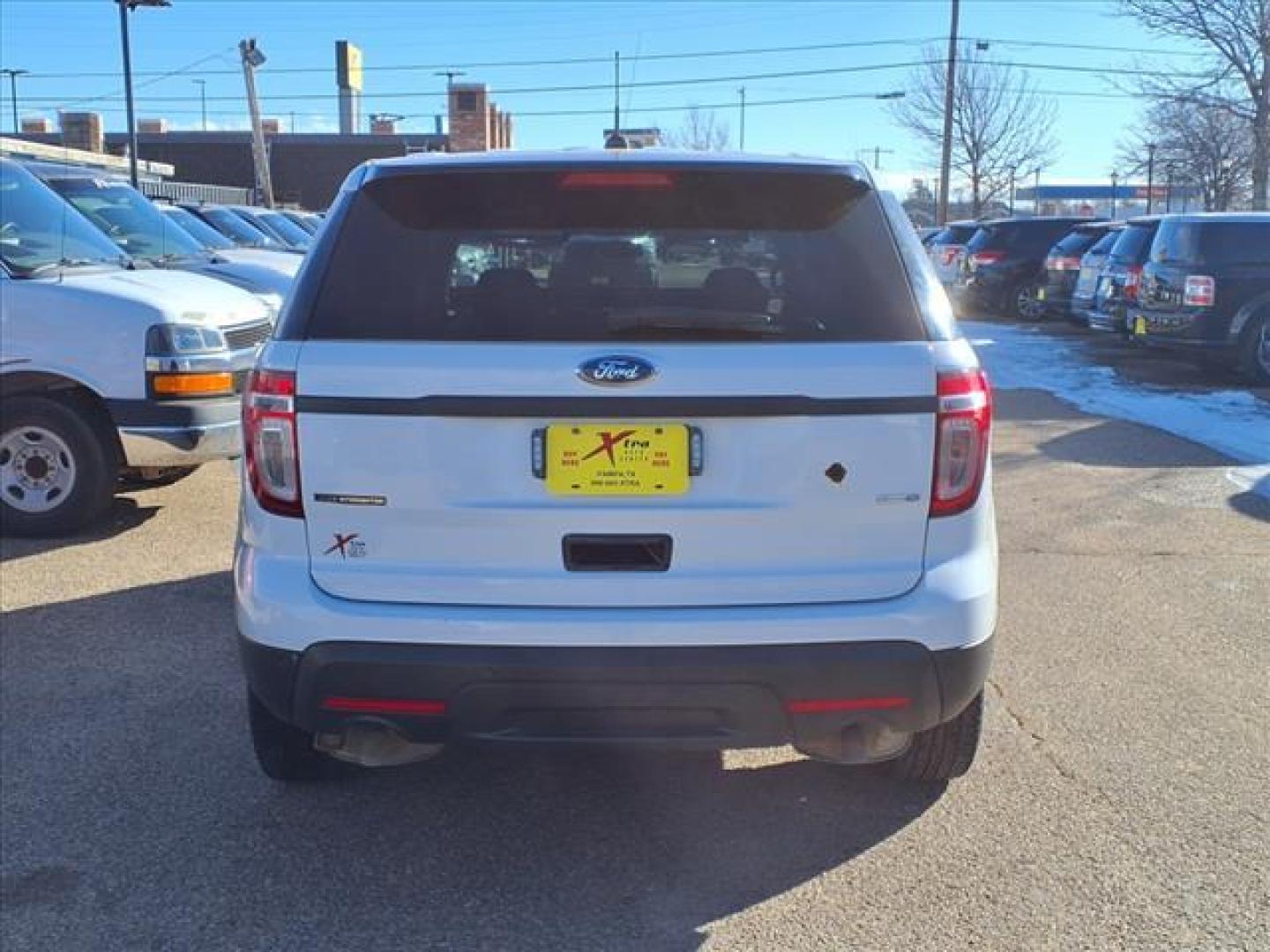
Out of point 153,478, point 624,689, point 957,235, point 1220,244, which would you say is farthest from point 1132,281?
point 624,689

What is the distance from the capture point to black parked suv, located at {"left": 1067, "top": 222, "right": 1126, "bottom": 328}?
14.7 m

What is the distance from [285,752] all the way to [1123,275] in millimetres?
12386

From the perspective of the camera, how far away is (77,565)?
238 inches

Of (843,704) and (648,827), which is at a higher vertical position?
(843,704)

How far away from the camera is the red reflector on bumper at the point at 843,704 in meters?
2.82

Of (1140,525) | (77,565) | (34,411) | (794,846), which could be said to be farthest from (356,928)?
(1140,525)

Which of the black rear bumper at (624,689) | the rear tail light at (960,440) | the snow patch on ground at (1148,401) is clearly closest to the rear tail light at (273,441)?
the black rear bumper at (624,689)

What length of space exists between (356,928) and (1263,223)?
12426 mm

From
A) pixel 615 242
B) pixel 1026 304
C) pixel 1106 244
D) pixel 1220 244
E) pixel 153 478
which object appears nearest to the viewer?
pixel 615 242

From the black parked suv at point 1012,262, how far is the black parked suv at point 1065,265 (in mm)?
1718

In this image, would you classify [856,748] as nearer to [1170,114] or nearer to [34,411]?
[34,411]

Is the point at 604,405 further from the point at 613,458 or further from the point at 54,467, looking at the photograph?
the point at 54,467

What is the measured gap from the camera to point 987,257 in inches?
813

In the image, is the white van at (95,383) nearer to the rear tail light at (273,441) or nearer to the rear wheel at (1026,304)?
the rear tail light at (273,441)
